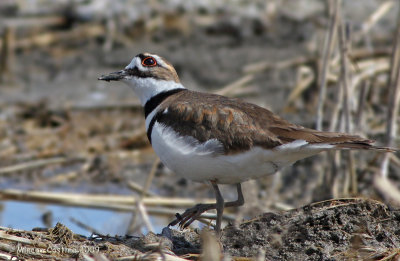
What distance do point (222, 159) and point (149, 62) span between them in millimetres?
1483

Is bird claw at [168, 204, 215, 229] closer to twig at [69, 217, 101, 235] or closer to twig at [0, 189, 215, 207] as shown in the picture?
twig at [69, 217, 101, 235]

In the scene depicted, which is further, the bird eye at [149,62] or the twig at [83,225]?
the twig at [83,225]

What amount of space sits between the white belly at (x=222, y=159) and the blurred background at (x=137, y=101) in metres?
0.87

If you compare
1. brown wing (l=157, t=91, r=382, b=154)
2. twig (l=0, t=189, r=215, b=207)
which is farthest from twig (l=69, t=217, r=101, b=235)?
brown wing (l=157, t=91, r=382, b=154)

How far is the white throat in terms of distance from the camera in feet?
20.8

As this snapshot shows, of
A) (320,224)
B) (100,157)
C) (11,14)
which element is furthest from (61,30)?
(320,224)

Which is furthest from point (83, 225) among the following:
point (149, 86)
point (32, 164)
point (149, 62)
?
point (149, 62)

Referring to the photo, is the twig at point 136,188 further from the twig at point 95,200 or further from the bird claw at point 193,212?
the bird claw at point 193,212

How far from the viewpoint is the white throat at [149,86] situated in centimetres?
633

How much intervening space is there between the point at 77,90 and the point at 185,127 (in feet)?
20.0

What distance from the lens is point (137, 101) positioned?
1064cm

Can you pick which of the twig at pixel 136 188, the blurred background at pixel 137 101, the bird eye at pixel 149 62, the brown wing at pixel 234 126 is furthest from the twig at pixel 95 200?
the brown wing at pixel 234 126

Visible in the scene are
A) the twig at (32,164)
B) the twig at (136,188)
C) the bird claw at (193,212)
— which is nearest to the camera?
the bird claw at (193,212)

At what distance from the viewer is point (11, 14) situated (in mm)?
12531
